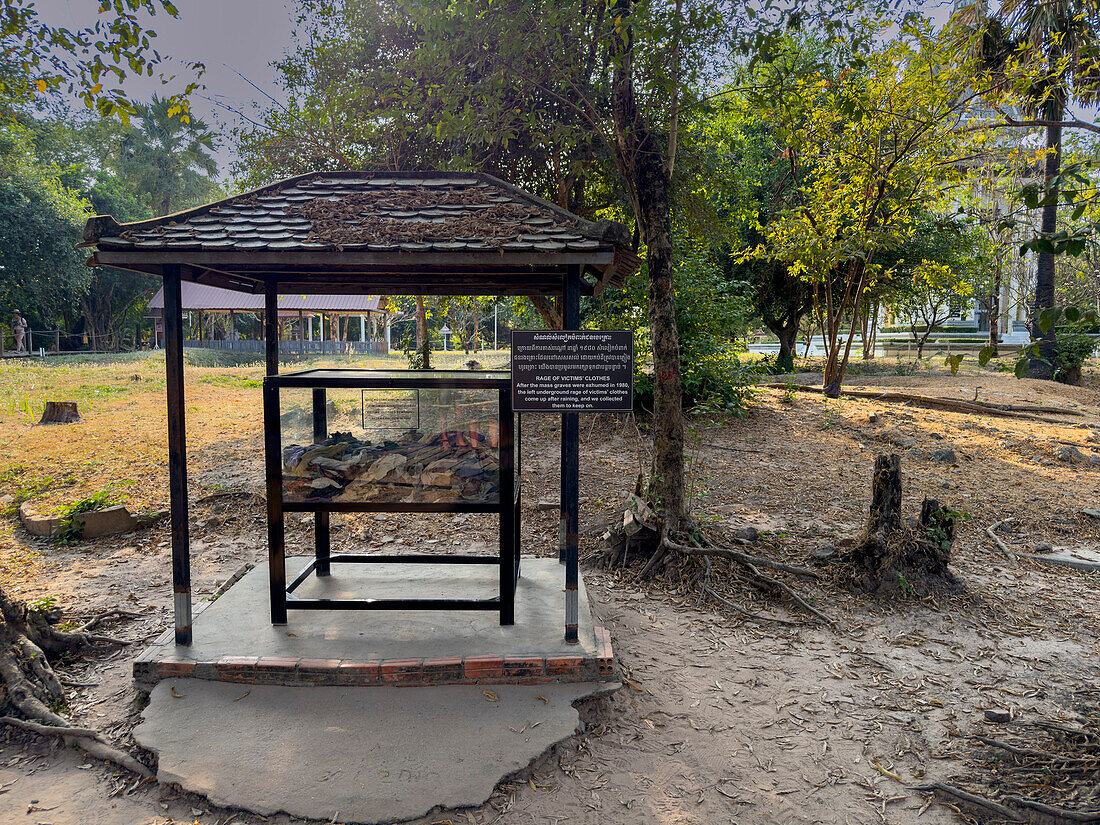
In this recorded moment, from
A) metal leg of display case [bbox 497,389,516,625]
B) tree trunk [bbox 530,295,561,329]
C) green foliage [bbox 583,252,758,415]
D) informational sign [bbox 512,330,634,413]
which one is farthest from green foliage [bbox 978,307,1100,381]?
tree trunk [bbox 530,295,561,329]

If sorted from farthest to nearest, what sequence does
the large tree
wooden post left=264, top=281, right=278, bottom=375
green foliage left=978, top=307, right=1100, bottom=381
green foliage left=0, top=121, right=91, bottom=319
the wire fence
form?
the wire fence, green foliage left=0, top=121, right=91, bottom=319, the large tree, wooden post left=264, top=281, right=278, bottom=375, green foliage left=978, top=307, right=1100, bottom=381

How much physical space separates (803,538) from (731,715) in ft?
11.0

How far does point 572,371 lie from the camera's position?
Result: 3971mm

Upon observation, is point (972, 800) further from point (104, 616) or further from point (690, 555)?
point (104, 616)

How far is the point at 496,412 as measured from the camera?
4.36m

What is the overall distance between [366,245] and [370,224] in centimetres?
37

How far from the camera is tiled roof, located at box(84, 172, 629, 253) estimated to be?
12.6ft

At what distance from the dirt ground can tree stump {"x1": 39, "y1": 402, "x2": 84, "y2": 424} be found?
172cm

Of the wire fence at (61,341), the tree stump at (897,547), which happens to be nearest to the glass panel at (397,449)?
the tree stump at (897,547)

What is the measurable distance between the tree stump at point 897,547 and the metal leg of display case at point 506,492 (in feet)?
9.96

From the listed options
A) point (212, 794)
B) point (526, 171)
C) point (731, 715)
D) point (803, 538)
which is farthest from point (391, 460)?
point (526, 171)

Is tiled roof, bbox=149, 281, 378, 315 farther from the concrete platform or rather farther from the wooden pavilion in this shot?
the concrete platform

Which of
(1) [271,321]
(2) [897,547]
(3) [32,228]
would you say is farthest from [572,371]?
(3) [32,228]

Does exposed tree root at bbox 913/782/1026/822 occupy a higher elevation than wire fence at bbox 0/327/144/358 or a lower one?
lower
